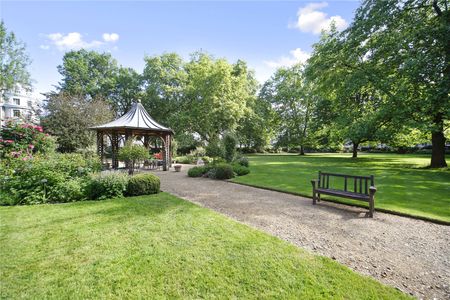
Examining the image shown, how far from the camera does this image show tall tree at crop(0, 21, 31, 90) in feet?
82.8

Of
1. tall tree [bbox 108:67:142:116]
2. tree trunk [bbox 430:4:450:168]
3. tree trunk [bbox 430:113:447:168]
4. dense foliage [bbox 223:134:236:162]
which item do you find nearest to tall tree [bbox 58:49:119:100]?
tall tree [bbox 108:67:142:116]

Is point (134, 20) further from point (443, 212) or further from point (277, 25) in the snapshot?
point (443, 212)


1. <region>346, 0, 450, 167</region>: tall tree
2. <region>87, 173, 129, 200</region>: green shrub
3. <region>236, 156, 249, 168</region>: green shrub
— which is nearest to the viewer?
<region>87, 173, 129, 200</region>: green shrub

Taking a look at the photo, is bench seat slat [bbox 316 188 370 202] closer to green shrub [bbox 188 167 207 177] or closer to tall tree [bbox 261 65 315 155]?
green shrub [bbox 188 167 207 177]

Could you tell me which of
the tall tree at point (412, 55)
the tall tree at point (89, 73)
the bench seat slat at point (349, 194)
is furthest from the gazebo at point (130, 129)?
the tall tree at point (89, 73)

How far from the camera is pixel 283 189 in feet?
26.8

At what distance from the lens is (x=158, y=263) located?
10.0 feet

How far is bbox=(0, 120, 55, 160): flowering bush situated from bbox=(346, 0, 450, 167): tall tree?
739 inches

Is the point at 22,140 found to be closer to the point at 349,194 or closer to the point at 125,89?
the point at 349,194

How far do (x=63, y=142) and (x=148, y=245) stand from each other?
19.9m

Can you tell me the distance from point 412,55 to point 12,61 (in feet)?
132

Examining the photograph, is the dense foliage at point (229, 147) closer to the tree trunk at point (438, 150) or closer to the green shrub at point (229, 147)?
the green shrub at point (229, 147)

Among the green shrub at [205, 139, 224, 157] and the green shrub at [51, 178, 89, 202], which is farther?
the green shrub at [205, 139, 224, 157]

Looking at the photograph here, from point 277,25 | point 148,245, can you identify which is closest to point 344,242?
point 148,245
